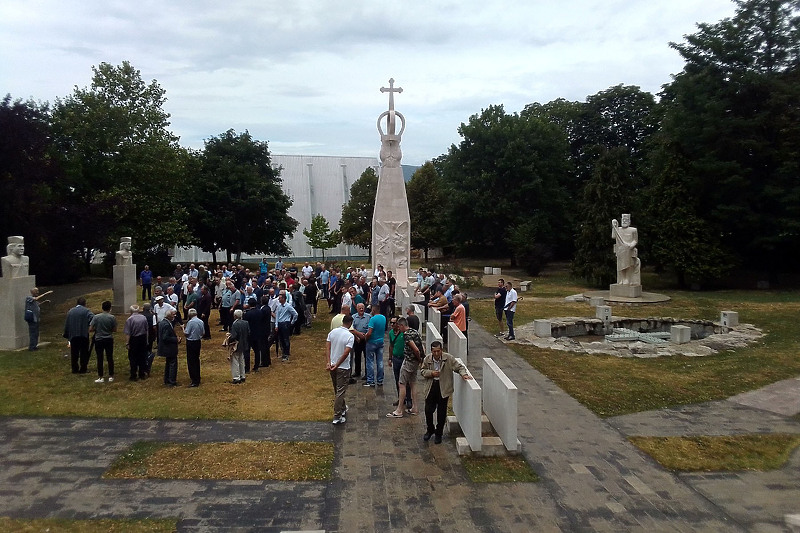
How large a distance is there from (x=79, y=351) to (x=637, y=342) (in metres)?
13.7

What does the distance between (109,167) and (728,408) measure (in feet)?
98.5

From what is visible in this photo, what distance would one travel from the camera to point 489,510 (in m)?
5.99

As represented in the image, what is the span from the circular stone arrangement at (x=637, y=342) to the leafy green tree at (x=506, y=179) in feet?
61.5

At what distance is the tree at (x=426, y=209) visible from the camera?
1730 inches

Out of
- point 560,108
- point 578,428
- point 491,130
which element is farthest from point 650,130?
point 578,428

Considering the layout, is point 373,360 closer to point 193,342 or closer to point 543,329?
point 193,342

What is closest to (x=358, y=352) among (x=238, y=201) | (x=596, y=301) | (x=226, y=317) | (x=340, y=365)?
(x=340, y=365)

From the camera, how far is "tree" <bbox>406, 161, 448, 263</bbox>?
1730 inches

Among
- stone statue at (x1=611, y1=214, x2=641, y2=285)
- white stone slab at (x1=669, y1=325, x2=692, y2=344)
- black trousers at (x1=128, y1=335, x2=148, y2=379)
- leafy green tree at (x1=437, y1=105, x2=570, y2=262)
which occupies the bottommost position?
white stone slab at (x1=669, y1=325, x2=692, y2=344)

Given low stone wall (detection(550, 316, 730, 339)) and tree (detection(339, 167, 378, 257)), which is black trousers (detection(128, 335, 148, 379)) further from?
tree (detection(339, 167, 378, 257))

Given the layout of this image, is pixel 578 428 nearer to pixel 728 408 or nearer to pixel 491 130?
pixel 728 408

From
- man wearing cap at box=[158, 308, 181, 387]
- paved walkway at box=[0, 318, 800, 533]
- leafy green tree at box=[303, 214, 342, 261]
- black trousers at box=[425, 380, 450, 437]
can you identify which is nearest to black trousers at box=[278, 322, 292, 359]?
man wearing cap at box=[158, 308, 181, 387]

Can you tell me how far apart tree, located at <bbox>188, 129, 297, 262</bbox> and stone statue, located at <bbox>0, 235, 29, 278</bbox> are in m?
22.4

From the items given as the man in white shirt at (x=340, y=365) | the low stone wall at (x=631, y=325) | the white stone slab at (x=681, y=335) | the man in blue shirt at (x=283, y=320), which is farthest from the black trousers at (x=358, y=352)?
the white stone slab at (x=681, y=335)
